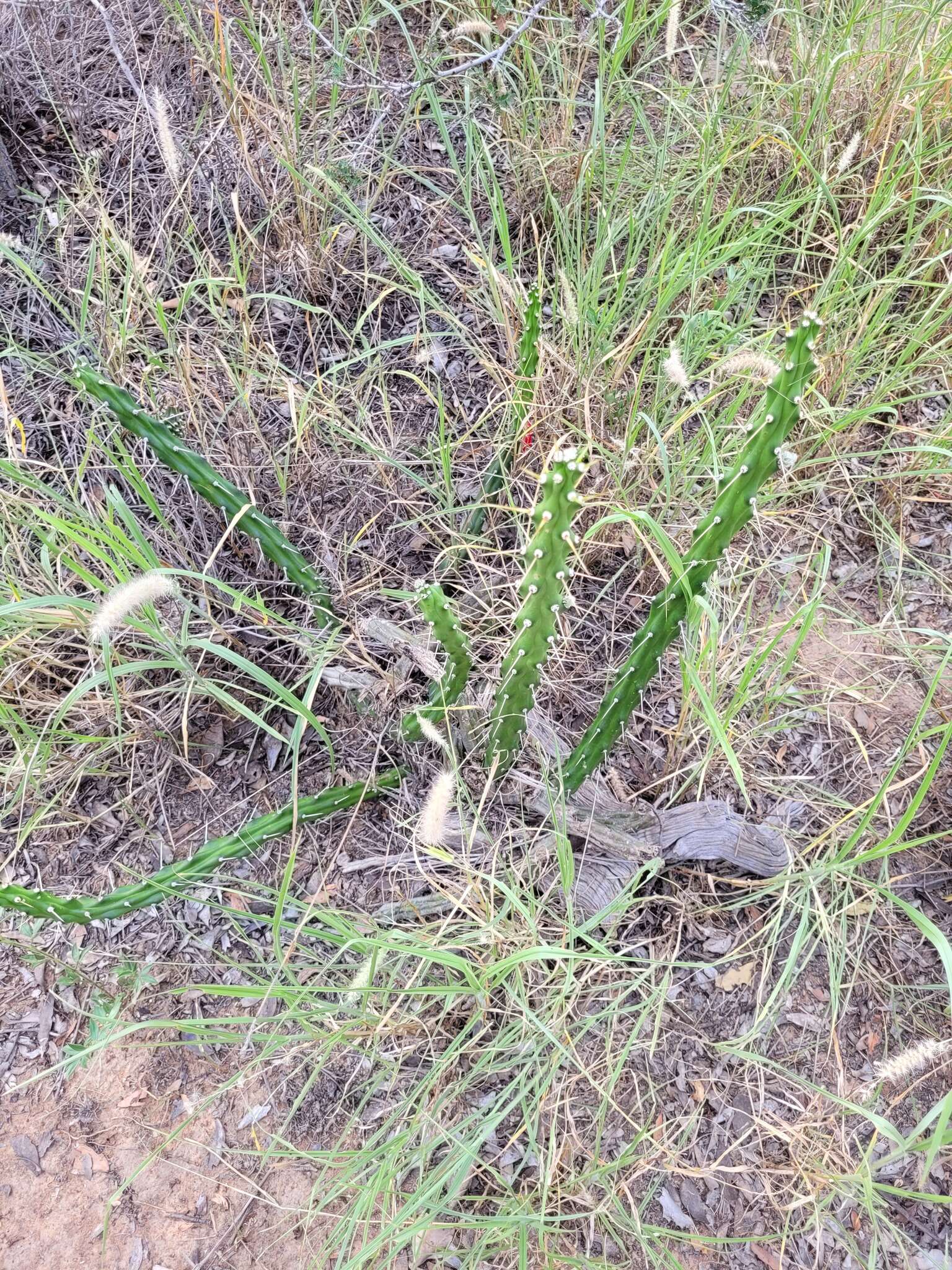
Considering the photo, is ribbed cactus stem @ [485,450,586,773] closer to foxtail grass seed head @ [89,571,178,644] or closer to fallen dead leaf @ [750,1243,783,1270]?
foxtail grass seed head @ [89,571,178,644]

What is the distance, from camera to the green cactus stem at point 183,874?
1.22m

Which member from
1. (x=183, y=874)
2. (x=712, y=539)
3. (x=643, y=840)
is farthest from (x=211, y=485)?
(x=643, y=840)

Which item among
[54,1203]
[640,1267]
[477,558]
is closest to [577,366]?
[477,558]

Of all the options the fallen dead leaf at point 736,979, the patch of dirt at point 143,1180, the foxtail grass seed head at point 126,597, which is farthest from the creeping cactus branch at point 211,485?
the fallen dead leaf at point 736,979

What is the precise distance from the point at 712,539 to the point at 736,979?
2.53ft

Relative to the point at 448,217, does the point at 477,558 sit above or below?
below

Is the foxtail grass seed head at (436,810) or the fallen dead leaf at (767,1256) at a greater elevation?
the foxtail grass seed head at (436,810)

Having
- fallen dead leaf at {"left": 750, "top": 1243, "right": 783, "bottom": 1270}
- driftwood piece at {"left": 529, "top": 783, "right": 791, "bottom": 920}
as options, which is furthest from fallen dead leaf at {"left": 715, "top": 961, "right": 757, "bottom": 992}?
fallen dead leaf at {"left": 750, "top": 1243, "right": 783, "bottom": 1270}

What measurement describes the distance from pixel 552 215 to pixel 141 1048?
1.93 m

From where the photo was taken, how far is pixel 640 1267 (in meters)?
1.26

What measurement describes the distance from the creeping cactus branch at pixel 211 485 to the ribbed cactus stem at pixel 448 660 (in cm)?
29

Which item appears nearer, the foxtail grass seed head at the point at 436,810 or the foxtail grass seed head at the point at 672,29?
the foxtail grass seed head at the point at 436,810

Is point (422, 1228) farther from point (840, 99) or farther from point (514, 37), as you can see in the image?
point (840, 99)

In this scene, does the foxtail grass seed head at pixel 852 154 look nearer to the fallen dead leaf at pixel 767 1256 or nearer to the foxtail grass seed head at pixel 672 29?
the foxtail grass seed head at pixel 672 29
